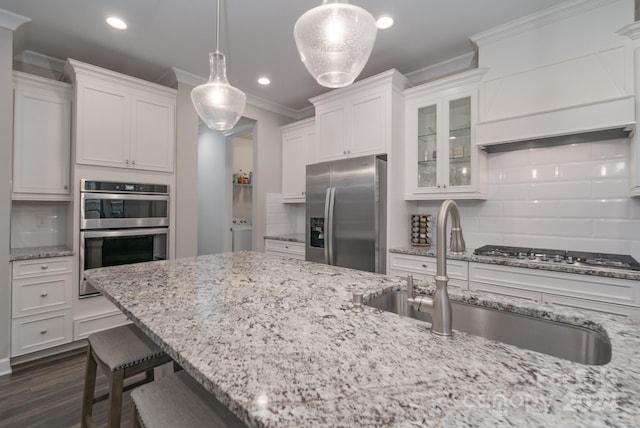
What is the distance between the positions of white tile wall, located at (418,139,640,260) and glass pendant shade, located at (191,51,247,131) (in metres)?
2.21

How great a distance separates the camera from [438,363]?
676 mm

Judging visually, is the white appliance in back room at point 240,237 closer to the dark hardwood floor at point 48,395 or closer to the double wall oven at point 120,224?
the double wall oven at point 120,224

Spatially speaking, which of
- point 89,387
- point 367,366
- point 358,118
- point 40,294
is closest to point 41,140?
point 40,294

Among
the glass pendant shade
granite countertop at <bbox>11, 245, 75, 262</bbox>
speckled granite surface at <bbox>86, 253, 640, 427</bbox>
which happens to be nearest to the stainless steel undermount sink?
speckled granite surface at <bbox>86, 253, 640, 427</bbox>

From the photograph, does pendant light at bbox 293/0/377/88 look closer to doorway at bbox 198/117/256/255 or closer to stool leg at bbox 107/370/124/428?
stool leg at bbox 107/370/124/428

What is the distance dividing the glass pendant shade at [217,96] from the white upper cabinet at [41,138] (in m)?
1.80

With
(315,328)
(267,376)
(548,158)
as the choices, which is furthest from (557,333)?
(548,158)

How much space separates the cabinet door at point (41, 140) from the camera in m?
2.51

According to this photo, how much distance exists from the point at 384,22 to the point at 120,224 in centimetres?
286

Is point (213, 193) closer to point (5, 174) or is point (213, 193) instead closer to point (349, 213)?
point (5, 174)

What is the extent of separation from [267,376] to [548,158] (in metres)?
2.72

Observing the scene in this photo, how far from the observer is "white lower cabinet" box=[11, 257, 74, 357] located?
2.35m

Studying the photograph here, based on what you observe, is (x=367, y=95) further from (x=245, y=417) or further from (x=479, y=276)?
(x=245, y=417)

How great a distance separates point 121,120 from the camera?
112 inches
